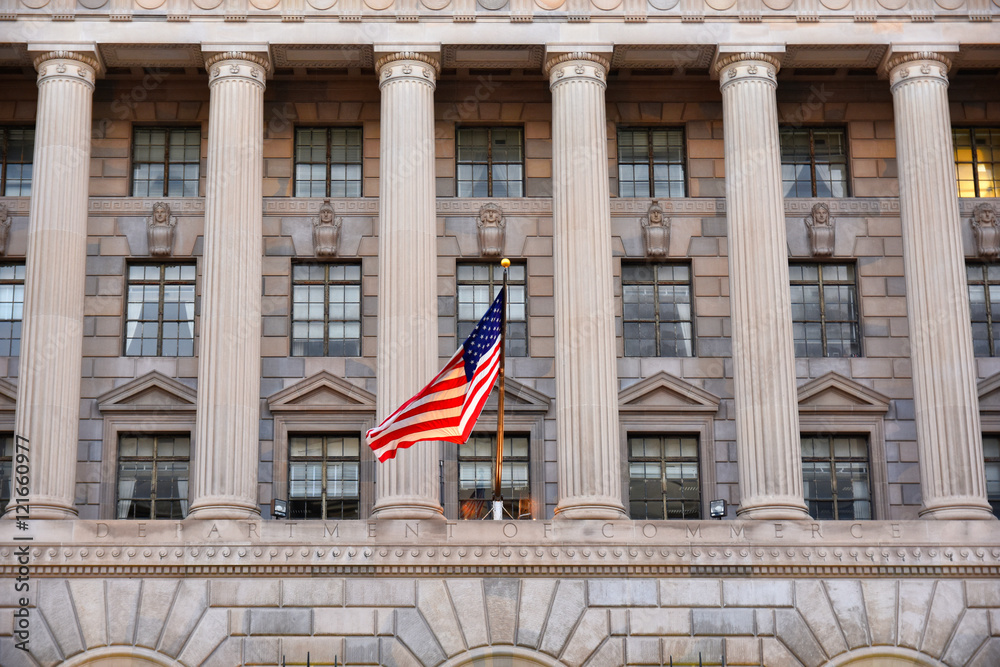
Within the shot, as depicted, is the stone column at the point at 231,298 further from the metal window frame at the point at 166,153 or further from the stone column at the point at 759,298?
the stone column at the point at 759,298

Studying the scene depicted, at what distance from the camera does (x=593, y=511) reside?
3622 centimetres

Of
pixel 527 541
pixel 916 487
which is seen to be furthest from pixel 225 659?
pixel 916 487

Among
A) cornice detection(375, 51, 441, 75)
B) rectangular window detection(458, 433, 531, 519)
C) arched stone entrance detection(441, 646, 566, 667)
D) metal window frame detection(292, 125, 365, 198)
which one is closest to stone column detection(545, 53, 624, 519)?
rectangular window detection(458, 433, 531, 519)

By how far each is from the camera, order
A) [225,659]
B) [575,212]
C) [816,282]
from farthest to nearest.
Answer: [816,282] → [575,212] → [225,659]

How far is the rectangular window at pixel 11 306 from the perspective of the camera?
40.7 meters

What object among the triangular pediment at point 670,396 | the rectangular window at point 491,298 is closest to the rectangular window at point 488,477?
the rectangular window at point 491,298

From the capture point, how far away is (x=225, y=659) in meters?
34.9

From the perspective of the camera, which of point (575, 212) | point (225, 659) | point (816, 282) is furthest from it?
point (816, 282)

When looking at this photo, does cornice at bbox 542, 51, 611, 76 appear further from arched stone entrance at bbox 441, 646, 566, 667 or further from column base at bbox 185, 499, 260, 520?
arched stone entrance at bbox 441, 646, 566, 667

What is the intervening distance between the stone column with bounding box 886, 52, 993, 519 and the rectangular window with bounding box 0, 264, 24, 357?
22868 millimetres

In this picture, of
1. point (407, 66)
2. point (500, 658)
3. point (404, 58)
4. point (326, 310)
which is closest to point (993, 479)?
point (500, 658)

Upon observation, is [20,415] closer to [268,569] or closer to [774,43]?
[268,569]

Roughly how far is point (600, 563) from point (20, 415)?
14.0 meters

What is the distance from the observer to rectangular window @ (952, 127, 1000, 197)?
140 feet
